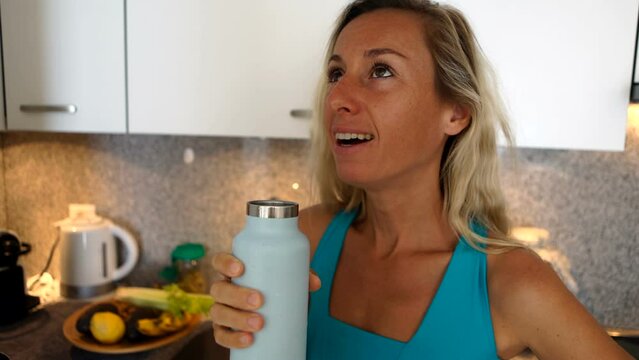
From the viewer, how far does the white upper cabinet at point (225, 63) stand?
3.36 ft

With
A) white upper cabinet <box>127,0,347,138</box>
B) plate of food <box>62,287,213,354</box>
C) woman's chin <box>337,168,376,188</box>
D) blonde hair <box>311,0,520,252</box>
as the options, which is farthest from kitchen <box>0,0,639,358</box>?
woman's chin <box>337,168,376,188</box>

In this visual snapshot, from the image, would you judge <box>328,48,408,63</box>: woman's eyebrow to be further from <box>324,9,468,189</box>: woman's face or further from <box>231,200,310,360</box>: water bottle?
<box>231,200,310,360</box>: water bottle

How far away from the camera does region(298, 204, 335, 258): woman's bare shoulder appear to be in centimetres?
98

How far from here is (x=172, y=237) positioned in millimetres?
1531

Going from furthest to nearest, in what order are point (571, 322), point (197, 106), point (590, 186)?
point (590, 186), point (197, 106), point (571, 322)

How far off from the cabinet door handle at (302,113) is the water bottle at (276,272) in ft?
1.82

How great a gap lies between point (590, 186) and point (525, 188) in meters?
0.18

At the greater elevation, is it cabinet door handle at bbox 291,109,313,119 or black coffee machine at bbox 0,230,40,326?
cabinet door handle at bbox 291,109,313,119

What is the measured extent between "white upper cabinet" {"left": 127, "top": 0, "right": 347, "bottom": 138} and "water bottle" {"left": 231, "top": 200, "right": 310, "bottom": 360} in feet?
1.88

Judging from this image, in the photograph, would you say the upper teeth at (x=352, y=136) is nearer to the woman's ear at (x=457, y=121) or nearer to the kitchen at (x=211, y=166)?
the woman's ear at (x=457, y=121)

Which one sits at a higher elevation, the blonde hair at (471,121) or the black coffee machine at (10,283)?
the blonde hair at (471,121)

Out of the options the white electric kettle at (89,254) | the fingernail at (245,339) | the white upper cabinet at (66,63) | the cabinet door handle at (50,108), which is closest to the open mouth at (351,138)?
the fingernail at (245,339)

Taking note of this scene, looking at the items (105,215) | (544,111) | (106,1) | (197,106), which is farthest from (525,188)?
(105,215)

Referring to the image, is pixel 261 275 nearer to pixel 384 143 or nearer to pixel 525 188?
pixel 384 143
